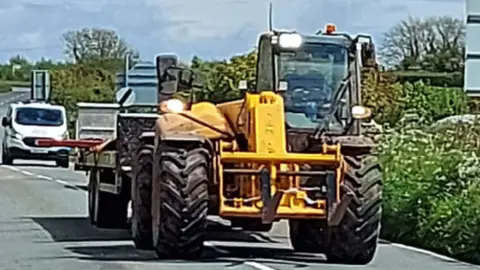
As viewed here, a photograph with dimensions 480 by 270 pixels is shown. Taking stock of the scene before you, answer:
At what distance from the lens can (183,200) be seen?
15.9 metres

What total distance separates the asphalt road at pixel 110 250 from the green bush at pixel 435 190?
0.55 m

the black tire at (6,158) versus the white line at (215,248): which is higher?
the black tire at (6,158)

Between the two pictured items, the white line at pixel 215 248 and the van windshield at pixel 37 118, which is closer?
the white line at pixel 215 248

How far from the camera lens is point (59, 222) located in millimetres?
21906

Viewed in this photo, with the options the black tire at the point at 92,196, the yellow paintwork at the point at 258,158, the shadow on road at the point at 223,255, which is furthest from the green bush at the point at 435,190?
the black tire at the point at 92,196

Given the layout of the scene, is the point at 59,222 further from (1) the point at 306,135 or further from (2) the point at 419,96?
(2) the point at 419,96

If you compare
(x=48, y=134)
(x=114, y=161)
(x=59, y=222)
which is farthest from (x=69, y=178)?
(x=114, y=161)

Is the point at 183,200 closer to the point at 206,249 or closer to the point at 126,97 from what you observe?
the point at 206,249

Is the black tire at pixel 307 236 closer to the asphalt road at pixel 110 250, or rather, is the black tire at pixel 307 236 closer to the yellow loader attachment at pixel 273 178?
the asphalt road at pixel 110 250

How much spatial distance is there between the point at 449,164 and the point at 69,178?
585 inches

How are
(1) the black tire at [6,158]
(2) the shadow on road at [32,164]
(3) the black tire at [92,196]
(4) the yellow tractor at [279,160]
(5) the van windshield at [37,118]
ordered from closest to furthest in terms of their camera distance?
(4) the yellow tractor at [279,160]
(3) the black tire at [92,196]
(5) the van windshield at [37,118]
(1) the black tire at [6,158]
(2) the shadow on road at [32,164]

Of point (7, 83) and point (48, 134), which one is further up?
point (7, 83)

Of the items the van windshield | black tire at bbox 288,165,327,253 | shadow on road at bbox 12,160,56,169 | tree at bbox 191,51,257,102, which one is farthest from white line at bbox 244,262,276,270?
shadow on road at bbox 12,160,56,169

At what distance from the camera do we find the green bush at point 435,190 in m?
19.2
